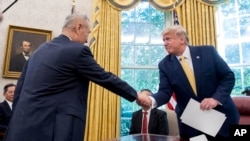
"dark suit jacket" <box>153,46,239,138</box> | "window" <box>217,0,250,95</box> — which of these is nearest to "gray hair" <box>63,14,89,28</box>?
"dark suit jacket" <box>153,46,239,138</box>

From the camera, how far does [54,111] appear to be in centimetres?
172

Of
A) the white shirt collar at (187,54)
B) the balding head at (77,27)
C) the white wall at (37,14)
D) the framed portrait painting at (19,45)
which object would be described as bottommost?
the white shirt collar at (187,54)

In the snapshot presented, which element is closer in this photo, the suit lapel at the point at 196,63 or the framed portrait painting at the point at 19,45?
the suit lapel at the point at 196,63

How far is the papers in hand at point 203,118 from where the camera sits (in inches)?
71.7

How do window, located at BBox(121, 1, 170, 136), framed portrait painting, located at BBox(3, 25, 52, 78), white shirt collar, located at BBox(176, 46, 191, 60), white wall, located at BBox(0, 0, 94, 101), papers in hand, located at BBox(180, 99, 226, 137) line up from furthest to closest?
window, located at BBox(121, 1, 170, 136) < white wall, located at BBox(0, 0, 94, 101) < framed portrait painting, located at BBox(3, 25, 52, 78) < white shirt collar, located at BBox(176, 46, 191, 60) < papers in hand, located at BBox(180, 99, 226, 137)

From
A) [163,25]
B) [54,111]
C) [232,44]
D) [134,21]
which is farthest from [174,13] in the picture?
[54,111]

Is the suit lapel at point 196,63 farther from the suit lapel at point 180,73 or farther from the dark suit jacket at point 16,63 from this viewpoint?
the dark suit jacket at point 16,63

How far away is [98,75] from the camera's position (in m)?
1.88

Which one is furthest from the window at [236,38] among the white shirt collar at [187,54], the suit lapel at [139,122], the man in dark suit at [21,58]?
the man in dark suit at [21,58]

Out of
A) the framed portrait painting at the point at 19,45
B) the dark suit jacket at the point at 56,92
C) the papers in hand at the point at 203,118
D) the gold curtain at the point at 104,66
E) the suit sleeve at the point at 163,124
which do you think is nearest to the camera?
the dark suit jacket at the point at 56,92

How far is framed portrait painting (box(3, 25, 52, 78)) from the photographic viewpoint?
479 cm

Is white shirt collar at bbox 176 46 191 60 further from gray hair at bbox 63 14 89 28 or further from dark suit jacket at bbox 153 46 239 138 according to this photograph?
gray hair at bbox 63 14 89 28

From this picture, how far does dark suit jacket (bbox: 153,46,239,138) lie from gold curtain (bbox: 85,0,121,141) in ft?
8.83

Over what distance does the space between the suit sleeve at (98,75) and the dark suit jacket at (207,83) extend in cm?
37
